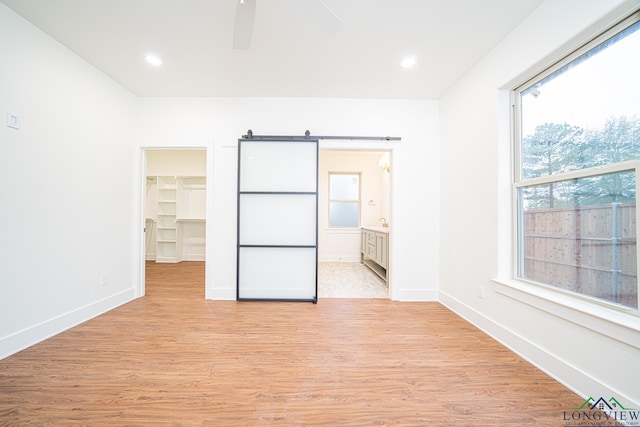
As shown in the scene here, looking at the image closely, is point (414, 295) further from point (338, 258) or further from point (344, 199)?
point (344, 199)

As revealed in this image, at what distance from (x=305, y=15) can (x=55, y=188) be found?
2.66 m

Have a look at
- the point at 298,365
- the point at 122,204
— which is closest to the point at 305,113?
the point at 122,204

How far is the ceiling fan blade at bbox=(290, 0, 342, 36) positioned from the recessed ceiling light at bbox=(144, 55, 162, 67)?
6.17 ft

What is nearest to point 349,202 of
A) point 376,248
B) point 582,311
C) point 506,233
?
point 376,248

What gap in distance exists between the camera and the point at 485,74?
94.7 inches

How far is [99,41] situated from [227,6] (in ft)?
4.54

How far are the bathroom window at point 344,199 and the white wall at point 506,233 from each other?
3144 mm

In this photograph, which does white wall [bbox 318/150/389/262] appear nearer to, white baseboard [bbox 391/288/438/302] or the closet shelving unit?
white baseboard [bbox 391/288/438/302]

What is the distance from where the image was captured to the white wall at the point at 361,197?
611 cm

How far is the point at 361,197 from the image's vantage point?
6.20 meters

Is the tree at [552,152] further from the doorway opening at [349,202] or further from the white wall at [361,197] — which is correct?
the white wall at [361,197]

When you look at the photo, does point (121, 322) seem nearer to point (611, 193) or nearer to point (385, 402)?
point (385, 402)

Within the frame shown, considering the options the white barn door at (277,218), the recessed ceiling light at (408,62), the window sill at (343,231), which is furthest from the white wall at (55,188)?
the window sill at (343,231)

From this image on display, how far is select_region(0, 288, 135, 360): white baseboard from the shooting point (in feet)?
6.21
